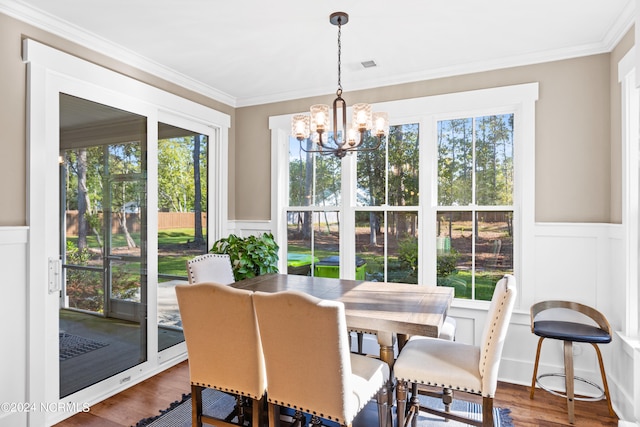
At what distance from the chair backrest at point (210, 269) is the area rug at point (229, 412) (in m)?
0.89

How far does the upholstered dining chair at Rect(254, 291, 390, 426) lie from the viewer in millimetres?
1750

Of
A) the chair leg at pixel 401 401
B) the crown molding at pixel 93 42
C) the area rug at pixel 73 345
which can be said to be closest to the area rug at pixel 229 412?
the chair leg at pixel 401 401

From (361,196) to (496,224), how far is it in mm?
1276

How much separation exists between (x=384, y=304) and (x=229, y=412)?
138cm

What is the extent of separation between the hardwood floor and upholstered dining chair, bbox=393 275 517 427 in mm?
812

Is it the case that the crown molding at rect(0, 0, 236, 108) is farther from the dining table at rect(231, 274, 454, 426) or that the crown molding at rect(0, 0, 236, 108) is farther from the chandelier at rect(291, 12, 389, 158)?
the dining table at rect(231, 274, 454, 426)

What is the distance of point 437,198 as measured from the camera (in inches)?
139

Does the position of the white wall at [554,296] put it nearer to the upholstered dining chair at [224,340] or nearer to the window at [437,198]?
the window at [437,198]

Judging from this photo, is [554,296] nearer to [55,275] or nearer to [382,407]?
[382,407]

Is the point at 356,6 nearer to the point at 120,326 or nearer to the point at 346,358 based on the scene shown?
the point at 346,358

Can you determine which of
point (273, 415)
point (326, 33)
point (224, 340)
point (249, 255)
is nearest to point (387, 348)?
point (273, 415)

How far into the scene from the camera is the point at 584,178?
2.94m

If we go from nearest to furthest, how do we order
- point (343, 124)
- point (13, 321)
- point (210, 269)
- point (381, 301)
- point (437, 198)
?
point (13, 321)
point (381, 301)
point (343, 124)
point (210, 269)
point (437, 198)

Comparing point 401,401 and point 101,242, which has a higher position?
point 101,242
